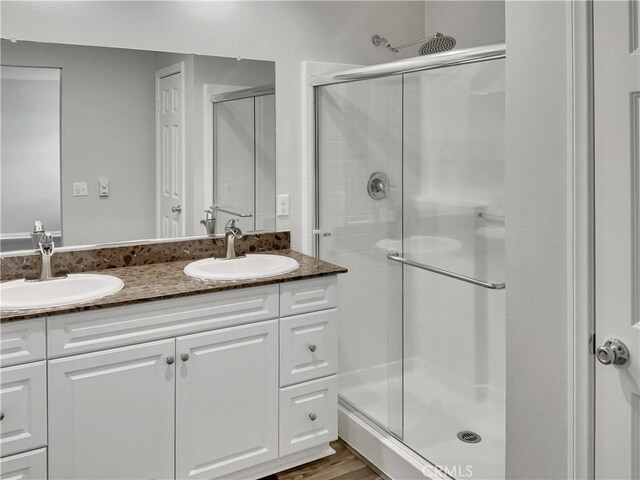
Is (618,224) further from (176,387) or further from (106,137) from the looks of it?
(106,137)

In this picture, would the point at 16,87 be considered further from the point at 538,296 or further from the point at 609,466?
the point at 609,466

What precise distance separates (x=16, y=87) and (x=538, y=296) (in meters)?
2.04

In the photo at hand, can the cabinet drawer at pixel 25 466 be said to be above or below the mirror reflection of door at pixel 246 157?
below

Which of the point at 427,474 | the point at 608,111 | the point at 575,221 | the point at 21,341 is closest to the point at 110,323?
the point at 21,341

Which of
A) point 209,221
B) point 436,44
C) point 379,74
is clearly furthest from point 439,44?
point 209,221

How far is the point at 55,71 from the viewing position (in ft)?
7.32

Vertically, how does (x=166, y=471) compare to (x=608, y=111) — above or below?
below

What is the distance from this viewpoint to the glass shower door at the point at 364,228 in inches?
103

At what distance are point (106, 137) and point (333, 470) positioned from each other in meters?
1.76

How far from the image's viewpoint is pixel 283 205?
2777 millimetres

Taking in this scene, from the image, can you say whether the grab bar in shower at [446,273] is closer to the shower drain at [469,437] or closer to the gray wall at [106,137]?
the shower drain at [469,437]

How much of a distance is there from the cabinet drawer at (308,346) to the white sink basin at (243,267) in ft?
0.71

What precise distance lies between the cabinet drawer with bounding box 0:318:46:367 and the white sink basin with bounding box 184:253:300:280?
23.8 inches

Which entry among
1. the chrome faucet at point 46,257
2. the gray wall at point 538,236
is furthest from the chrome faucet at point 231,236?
the gray wall at point 538,236
